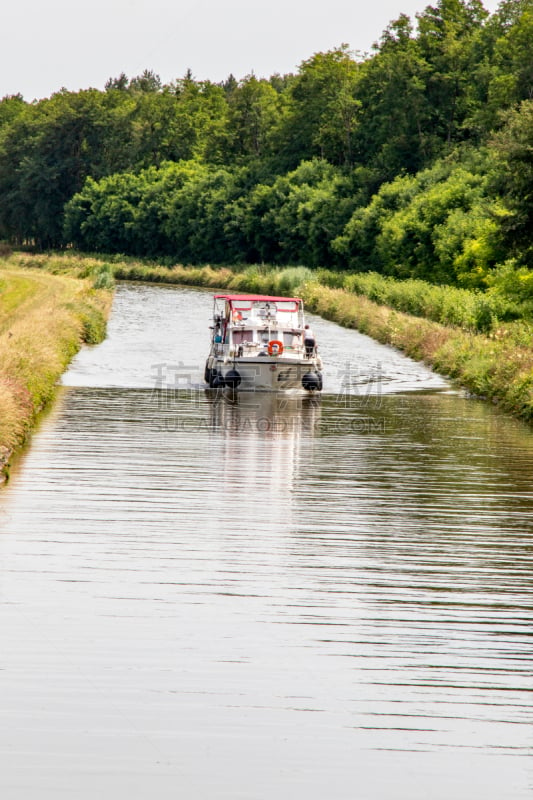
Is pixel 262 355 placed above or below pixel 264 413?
above

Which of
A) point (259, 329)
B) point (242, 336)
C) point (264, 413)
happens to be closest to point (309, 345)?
point (259, 329)

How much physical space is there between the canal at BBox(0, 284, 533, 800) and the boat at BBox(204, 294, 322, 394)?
9.03 m

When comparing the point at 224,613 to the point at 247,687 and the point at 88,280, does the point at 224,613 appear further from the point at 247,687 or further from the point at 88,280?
the point at 88,280

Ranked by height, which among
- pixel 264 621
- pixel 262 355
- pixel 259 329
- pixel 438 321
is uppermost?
pixel 259 329

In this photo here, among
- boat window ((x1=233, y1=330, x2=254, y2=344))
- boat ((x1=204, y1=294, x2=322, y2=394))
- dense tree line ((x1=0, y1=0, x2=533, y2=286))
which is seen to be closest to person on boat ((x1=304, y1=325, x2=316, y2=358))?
boat ((x1=204, y1=294, x2=322, y2=394))

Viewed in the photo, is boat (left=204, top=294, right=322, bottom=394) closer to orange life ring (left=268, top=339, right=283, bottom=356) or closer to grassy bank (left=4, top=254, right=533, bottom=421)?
orange life ring (left=268, top=339, right=283, bottom=356)

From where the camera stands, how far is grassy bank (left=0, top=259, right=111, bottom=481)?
65.3ft

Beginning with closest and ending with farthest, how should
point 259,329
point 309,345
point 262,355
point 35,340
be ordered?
1. point 262,355
2. point 309,345
3. point 35,340
4. point 259,329

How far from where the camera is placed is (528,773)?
7242mm

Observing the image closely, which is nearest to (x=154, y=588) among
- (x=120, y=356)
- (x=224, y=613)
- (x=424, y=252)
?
(x=224, y=613)

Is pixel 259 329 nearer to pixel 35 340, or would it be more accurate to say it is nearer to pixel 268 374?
pixel 268 374

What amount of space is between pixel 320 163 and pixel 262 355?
243ft

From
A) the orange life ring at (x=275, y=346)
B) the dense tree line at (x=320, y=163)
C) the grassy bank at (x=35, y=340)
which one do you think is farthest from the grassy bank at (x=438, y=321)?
the grassy bank at (x=35, y=340)

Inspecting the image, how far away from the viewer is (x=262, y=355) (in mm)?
30547
